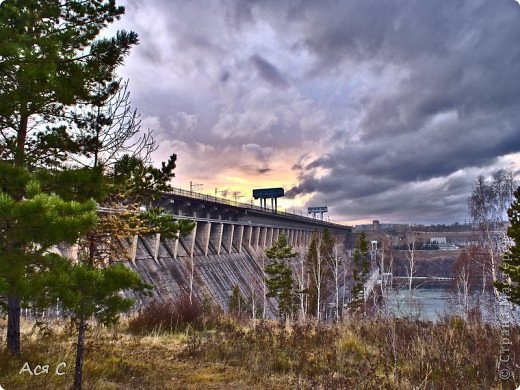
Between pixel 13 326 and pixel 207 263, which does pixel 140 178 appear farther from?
pixel 207 263

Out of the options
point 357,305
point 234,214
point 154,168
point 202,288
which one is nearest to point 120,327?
point 154,168

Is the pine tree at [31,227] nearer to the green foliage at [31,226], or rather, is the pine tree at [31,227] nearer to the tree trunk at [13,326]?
the green foliage at [31,226]

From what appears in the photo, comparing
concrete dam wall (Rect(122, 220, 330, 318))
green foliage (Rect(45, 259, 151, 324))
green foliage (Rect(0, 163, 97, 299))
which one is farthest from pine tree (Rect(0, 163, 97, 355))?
concrete dam wall (Rect(122, 220, 330, 318))

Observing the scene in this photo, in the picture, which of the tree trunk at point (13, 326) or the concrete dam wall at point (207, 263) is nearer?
the tree trunk at point (13, 326)

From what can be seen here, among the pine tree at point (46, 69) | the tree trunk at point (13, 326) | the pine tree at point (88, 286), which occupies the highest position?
the pine tree at point (46, 69)

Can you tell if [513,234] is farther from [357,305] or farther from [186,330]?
[357,305]

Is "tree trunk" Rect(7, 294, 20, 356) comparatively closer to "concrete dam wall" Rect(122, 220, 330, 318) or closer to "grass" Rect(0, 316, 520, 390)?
"grass" Rect(0, 316, 520, 390)

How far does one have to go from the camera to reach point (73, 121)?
7.81 m

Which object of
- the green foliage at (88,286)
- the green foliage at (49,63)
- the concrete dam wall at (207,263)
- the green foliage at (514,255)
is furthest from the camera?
the concrete dam wall at (207,263)

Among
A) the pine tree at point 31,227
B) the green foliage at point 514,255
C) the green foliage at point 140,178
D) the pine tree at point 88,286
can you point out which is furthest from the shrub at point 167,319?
the green foliage at point 514,255

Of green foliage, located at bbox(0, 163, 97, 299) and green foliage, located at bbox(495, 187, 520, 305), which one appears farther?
green foliage, located at bbox(495, 187, 520, 305)

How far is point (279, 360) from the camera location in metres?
8.52

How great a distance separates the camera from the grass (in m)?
6.84

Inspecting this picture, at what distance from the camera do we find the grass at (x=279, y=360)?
269 inches
